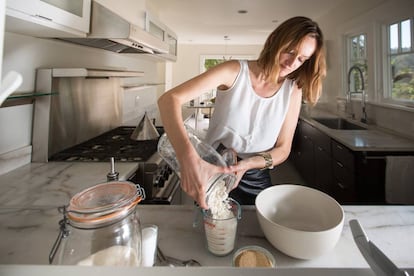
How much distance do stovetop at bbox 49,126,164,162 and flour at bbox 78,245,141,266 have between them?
1.10 metres

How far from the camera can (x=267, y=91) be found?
3.65 ft

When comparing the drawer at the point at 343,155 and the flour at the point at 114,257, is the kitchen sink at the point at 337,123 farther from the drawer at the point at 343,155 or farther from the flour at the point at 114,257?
the flour at the point at 114,257

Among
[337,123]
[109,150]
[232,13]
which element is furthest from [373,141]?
[232,13]

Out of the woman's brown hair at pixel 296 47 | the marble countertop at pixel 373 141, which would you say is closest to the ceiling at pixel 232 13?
the marble countertop at pixel 373 141

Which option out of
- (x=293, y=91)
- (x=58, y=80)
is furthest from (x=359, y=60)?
(x=58, y=80)

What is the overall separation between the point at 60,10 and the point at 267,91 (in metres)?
0.99

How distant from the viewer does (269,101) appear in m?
1.09

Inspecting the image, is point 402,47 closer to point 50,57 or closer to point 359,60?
point 359,60

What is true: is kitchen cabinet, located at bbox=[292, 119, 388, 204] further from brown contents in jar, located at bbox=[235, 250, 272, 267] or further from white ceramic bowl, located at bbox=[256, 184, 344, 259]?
brown contents in jar, located at bbox=[235, 250, 272, 267]

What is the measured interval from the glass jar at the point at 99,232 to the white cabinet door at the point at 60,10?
86 cm

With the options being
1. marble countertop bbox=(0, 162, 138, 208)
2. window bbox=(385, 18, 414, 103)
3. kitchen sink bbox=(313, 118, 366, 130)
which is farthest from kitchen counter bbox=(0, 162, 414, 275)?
kitchen sink bbox=(313, 118, 366, 130)

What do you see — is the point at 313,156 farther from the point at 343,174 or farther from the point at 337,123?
the point at 343,174

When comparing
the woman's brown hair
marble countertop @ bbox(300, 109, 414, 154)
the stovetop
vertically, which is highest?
the woman's brown hair

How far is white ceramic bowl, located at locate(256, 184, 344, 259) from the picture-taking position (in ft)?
2.04
